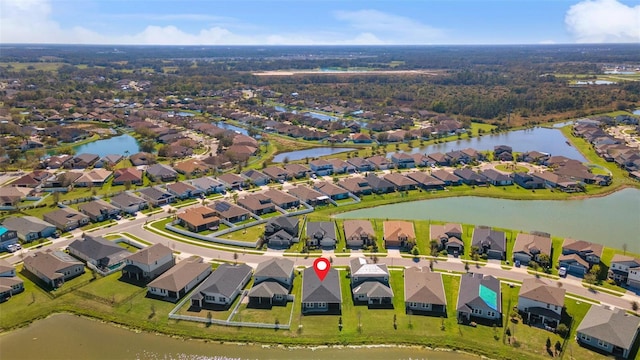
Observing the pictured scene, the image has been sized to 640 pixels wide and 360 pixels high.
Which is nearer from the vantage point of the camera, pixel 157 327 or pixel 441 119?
pixel 157 327

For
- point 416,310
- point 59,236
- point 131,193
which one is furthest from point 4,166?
point 416,310

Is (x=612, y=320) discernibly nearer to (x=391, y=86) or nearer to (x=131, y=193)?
(x=131, y=193)

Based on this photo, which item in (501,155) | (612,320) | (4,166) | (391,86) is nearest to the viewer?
(612,320)

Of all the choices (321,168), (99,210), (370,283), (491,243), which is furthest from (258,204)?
(491,243)

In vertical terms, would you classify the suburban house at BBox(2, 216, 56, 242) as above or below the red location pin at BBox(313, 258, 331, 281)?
above

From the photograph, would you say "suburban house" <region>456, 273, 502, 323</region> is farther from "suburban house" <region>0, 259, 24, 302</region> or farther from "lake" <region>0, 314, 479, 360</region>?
"suburban house" <region>0, 259, 24, 302</region>

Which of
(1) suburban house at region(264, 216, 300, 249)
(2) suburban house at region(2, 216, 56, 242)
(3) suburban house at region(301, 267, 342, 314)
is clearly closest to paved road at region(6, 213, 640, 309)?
(1) suburban house at region(264, 216, 300, 249)
